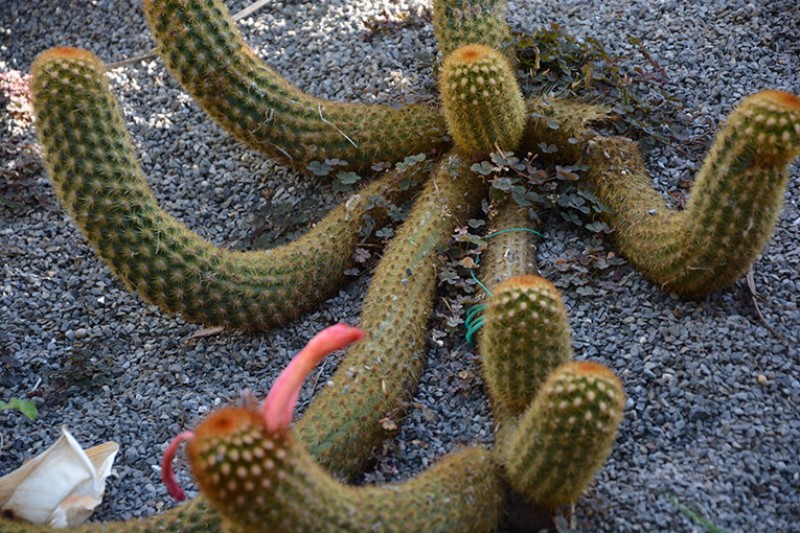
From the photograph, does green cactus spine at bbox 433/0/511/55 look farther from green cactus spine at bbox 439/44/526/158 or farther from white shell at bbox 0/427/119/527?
white shell at bbox 0/427/119/527

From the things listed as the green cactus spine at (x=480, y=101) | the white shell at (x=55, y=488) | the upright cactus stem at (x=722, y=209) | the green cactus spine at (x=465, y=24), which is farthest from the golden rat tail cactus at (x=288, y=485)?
the green cactus spine at (x=465, y=24)

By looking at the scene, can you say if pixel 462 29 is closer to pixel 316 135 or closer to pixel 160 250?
pixel 316 135

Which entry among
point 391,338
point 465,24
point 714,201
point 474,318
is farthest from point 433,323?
point 465,24

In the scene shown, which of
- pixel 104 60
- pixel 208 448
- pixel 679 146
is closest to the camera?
pixel 208 448

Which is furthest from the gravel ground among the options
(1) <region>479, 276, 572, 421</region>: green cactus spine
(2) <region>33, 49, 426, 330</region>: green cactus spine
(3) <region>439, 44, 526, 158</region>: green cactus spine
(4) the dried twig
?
(3) <region>439, 44, 526, 158</region>: green cactus spine

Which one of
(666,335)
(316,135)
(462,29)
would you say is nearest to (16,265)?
(316,135)

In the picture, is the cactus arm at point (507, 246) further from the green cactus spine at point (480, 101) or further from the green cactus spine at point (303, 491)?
the green cactus spine at point (303, 491)

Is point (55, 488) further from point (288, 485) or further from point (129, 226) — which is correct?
point (288, 485)
